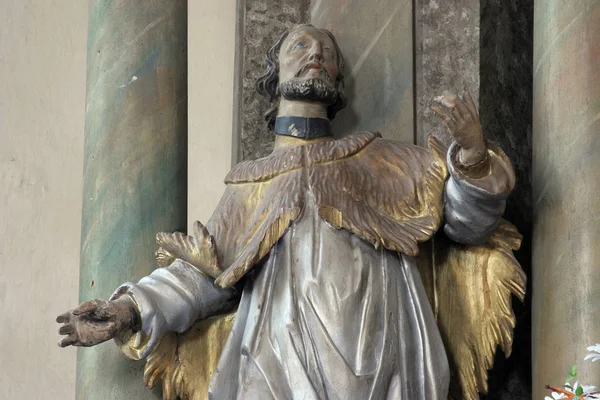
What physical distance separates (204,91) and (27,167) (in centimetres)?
68

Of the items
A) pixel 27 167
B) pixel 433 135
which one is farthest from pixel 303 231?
pixel 27 167

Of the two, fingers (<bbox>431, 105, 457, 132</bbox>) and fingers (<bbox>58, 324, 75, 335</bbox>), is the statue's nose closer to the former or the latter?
fingers (<bbox>431, 105, 457, 132</bbox>)

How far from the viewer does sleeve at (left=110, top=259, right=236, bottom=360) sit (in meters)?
4.28

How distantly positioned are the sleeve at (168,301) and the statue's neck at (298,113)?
0.42 metres

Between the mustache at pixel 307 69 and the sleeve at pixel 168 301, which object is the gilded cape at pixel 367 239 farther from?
the mustache at pixel 307 69

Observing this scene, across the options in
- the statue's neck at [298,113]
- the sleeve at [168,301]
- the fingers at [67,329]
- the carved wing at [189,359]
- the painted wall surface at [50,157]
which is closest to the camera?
the fingers at [67,329]

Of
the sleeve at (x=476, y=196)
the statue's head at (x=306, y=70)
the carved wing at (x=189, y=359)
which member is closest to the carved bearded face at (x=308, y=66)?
the statue's head at (x=306, y=70)

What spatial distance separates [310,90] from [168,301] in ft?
2.24

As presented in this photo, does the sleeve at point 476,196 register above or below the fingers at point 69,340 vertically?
above

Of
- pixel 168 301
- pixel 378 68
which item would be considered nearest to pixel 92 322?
pixel 168 301

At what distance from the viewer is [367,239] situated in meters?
4.23

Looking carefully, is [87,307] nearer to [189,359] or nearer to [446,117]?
[189,359]

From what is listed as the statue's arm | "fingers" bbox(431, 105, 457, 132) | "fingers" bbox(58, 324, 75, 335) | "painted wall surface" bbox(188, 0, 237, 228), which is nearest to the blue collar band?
the statue's arm

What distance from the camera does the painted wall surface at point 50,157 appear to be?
5715 millimetres
